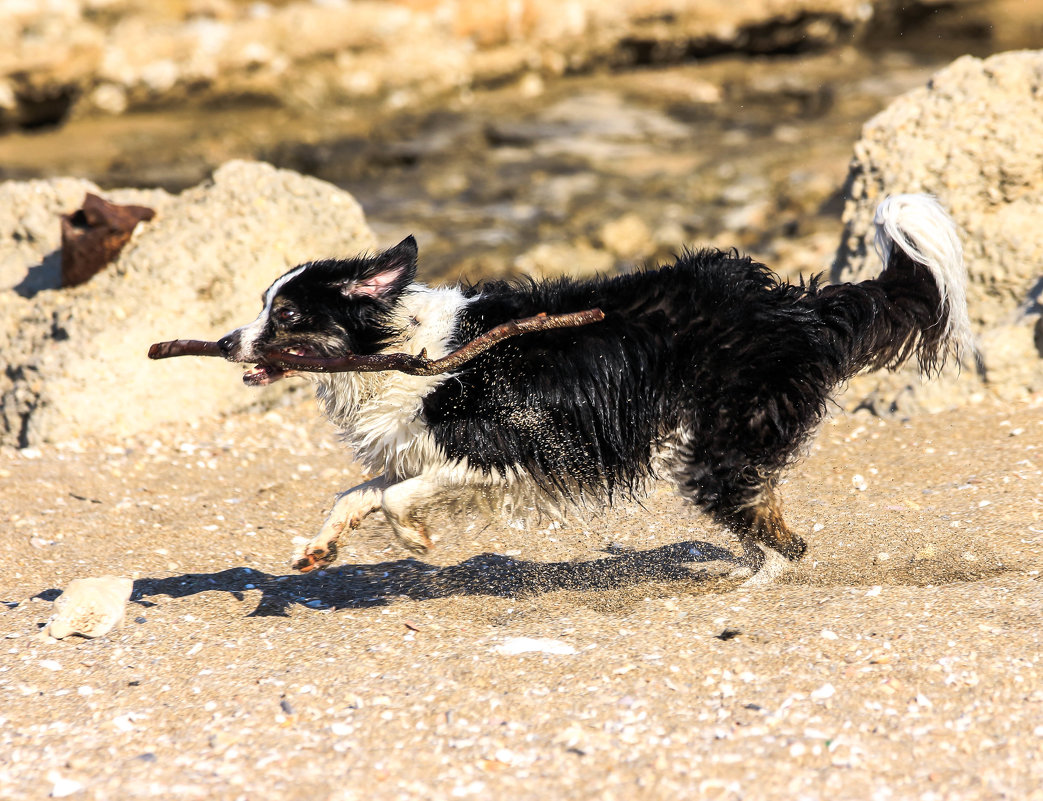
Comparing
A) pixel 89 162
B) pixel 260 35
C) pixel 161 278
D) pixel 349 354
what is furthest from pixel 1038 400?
pixel 260 35

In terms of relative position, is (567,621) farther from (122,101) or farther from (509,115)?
(122,101)

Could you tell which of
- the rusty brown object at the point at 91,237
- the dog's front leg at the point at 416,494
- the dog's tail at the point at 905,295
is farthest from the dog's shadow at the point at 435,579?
the rusty brown object at the point at 91,237

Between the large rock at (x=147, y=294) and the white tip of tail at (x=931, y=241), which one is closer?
the white tip of tail at (x=931, y=241)

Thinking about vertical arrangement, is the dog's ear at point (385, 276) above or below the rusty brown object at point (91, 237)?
above

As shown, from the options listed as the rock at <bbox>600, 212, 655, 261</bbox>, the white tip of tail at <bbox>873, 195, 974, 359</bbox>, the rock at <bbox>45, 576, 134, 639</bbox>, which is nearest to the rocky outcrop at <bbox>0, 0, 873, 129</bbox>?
the rock at <bbox>600, 212, 655, 261</bbox>

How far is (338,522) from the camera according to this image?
421cm

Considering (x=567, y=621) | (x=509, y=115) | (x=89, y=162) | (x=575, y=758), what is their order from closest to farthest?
(x=575, y=758) → (x=567, y=621) → (x=89, y=162) → (x=509, y=115)

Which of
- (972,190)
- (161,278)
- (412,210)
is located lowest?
(412,210)

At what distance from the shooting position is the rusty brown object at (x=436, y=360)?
13.1ft

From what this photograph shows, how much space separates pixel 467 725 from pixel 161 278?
444cm

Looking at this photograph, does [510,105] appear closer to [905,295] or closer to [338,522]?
[905,295]

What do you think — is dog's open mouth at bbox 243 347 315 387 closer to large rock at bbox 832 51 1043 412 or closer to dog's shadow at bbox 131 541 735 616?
dog's shadow at bbox 131 541 735 616

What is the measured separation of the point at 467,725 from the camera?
3217 mm

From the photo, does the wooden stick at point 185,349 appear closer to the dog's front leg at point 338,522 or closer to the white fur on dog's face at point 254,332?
the white fur on dog's face at point 254,332
